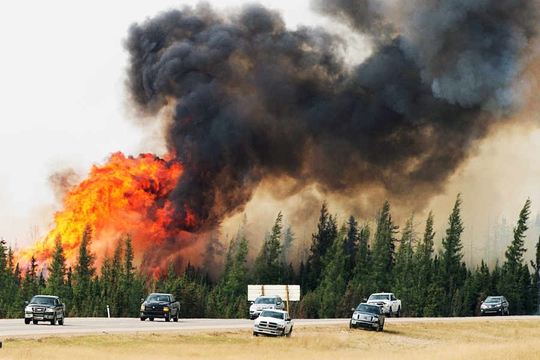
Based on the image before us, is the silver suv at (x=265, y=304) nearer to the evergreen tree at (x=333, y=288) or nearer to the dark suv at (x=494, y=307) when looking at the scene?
the dark suv at (x=494, y=307)

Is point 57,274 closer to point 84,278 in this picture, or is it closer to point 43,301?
point 84,278

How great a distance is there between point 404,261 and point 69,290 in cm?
7271

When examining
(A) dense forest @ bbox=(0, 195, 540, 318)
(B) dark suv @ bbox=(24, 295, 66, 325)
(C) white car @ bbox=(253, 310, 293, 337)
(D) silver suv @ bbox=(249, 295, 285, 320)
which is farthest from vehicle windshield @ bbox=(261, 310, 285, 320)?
(A) dense forest @ bbox=(0, 195, 540, 318)

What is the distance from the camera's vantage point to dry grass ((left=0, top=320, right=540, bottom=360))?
46406 millimetres

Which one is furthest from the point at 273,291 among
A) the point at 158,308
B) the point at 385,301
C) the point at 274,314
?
the point at 274,314

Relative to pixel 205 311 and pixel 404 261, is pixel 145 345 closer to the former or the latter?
pixel 205 311

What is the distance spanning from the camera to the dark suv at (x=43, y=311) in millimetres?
64000

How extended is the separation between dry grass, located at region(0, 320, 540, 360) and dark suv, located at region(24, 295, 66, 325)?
11715 millimetres

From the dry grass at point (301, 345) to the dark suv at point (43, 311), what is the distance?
11.7m

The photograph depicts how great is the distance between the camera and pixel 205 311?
179m

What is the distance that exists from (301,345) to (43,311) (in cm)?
2000

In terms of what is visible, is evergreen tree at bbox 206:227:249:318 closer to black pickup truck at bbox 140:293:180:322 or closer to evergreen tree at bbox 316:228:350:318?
evergreen tree at bbox 316:228:350:318

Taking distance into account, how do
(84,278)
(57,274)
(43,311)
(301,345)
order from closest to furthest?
(301,345) < (43,311) < (57,274) < (84,278)

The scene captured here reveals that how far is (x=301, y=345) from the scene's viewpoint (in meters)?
57.8
